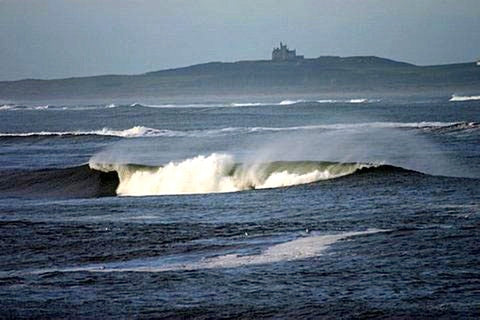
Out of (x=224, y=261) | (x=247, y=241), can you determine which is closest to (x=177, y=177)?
(x=247, y=241)

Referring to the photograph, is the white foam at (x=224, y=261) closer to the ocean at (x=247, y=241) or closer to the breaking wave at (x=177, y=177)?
the ocean at (x=247, y=241)

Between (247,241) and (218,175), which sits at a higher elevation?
(218,175)

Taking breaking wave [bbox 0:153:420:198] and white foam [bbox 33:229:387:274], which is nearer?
white foam [bbox 33:229:387:274]

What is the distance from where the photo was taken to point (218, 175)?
110ft

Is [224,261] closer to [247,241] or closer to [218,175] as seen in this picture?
[247,241]

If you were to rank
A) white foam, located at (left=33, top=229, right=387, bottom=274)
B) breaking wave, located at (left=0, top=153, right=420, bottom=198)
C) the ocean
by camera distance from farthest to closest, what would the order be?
1. breaking wave, located at (left=0, top=153, right=420, bottom=198)
2. white foam, located at (left=33, top=229, right=387, bottom=274)
3. the ocean

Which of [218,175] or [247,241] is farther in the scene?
[218,175]

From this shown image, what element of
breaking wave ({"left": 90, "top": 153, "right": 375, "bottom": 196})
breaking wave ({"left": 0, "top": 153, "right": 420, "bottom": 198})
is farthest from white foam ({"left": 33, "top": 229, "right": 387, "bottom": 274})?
breaking wave ({"left": 90, "top": 153, "right": 375, "bottom": 196})

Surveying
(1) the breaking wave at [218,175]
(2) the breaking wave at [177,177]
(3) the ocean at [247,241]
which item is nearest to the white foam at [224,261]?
(3) the ocean at [247,241]

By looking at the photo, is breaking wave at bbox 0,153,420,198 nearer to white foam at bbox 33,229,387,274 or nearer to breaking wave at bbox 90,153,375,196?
breaking wave at bbox 90,153,375,196

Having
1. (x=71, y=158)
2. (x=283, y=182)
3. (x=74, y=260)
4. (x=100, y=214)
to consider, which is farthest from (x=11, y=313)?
(x=71, y=158)

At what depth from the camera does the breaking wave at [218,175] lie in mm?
31625

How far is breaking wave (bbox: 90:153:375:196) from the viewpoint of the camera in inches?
1245

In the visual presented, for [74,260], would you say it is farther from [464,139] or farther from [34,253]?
[464,139]
